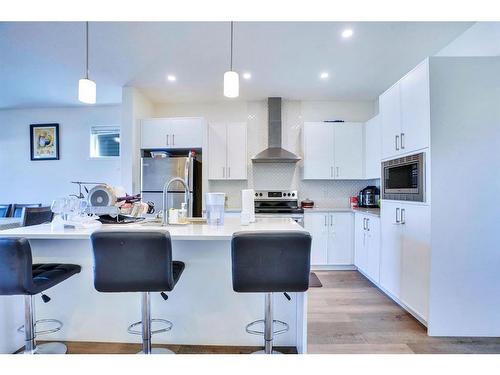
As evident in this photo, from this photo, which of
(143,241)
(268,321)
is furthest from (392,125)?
(143,241)

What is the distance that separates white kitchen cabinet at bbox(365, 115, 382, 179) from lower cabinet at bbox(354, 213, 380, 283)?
723 millimetres

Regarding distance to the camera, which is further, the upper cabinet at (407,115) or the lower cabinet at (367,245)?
the lower cabinet at (367,245)

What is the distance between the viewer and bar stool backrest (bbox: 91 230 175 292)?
1340mm

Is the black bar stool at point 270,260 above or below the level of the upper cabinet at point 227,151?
below

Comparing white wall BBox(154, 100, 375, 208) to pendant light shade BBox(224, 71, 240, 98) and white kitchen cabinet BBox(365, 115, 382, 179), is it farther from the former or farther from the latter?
pendant light shade BBox(224, 71, 240, 98)

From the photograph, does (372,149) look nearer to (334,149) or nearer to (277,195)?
(334,149)

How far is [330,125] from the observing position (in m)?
4.09

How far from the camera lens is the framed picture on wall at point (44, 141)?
192 inches

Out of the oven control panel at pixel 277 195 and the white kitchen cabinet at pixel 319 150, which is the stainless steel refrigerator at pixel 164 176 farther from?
the white kitchen cabinet at pixel 319 150

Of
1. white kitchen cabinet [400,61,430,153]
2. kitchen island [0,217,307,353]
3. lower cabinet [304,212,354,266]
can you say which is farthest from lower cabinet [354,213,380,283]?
kitchen island [0,217,307,353]

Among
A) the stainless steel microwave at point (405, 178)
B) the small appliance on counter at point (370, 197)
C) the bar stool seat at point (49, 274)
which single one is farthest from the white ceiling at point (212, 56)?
the bar stool seat at point (49, 274)

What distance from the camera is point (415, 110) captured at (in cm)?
224

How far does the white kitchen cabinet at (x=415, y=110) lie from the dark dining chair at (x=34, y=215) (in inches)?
153

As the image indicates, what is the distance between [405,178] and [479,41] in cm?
147
